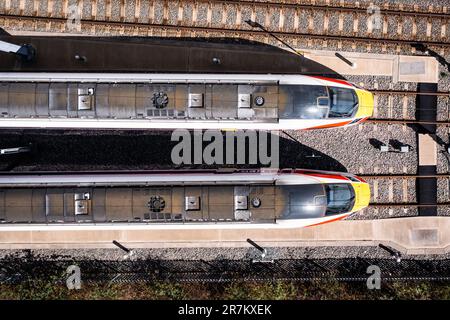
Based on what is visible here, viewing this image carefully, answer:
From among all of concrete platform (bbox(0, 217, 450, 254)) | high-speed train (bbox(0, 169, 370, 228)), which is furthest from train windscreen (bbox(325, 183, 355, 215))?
concrete platform (bbox(0, 217, 450, 254))

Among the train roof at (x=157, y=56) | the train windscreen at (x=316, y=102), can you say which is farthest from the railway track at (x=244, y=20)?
the train windscreen at (x=316, y=102)

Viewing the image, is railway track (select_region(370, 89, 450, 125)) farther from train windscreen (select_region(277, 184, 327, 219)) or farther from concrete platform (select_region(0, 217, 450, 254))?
train windscreen (select_region(277, 184, 327, 219))

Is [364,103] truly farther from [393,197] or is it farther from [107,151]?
[107,151]

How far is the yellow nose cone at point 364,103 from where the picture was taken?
71.9ft

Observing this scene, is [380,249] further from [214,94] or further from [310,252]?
[214,94]

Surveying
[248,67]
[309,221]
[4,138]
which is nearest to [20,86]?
[4,138]

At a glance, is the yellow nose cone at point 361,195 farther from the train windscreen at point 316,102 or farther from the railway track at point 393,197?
the train windscreen at point 316,102

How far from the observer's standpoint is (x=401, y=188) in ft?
79.5

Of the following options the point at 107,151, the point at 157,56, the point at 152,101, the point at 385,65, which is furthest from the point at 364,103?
the point at 107,151

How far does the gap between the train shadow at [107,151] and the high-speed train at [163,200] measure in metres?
2.59

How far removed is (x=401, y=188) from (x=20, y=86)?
21272mm

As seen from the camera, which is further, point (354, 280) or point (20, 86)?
point (354, 280)

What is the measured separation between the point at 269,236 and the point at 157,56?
476 inches

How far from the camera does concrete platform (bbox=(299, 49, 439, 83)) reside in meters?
23.9
